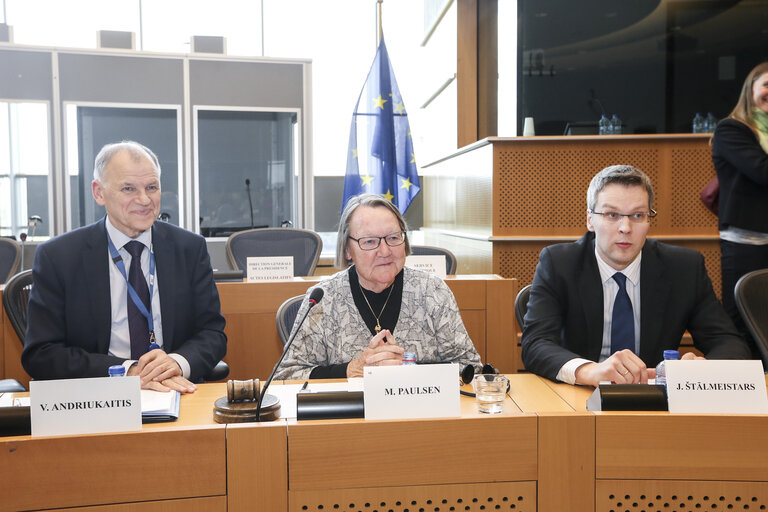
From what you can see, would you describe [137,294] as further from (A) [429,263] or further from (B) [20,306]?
(A) [429,263]

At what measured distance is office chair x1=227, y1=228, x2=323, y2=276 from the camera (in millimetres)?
3602

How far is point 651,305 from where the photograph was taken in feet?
6.06

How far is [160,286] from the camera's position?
1946mm

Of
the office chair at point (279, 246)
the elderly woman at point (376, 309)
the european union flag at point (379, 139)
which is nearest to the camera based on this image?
the elderly woman at point (376, 309)

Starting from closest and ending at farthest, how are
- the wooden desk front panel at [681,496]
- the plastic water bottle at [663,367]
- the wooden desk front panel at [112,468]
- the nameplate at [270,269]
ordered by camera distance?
the wooden desk front panel at [112,468] < the wooden desk front panel at [681,496] < the plastic water bottle at [663,367] < the nameplate at [270,269]

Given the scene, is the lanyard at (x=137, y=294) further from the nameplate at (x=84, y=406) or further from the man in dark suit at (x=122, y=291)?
the nameplate at (x=84, y=406)

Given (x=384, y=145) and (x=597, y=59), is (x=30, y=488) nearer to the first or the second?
(x=384, y=145)

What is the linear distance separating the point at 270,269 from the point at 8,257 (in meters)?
1.54

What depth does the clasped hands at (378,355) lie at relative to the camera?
1654 mm

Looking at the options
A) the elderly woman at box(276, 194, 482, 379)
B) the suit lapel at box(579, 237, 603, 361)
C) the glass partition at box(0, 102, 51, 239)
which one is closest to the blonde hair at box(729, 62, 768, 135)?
the suit lapel at box(579, 237, 603, 361)

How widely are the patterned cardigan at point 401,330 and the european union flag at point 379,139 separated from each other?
322cm

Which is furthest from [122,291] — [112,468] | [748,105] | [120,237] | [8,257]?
[748,105]

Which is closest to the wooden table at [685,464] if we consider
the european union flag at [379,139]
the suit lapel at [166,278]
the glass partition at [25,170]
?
the suit lapel at [166,278]

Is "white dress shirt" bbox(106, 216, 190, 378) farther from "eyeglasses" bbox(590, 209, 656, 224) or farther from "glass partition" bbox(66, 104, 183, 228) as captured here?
"glass partition" bbox(66, 104, 183, 228)
